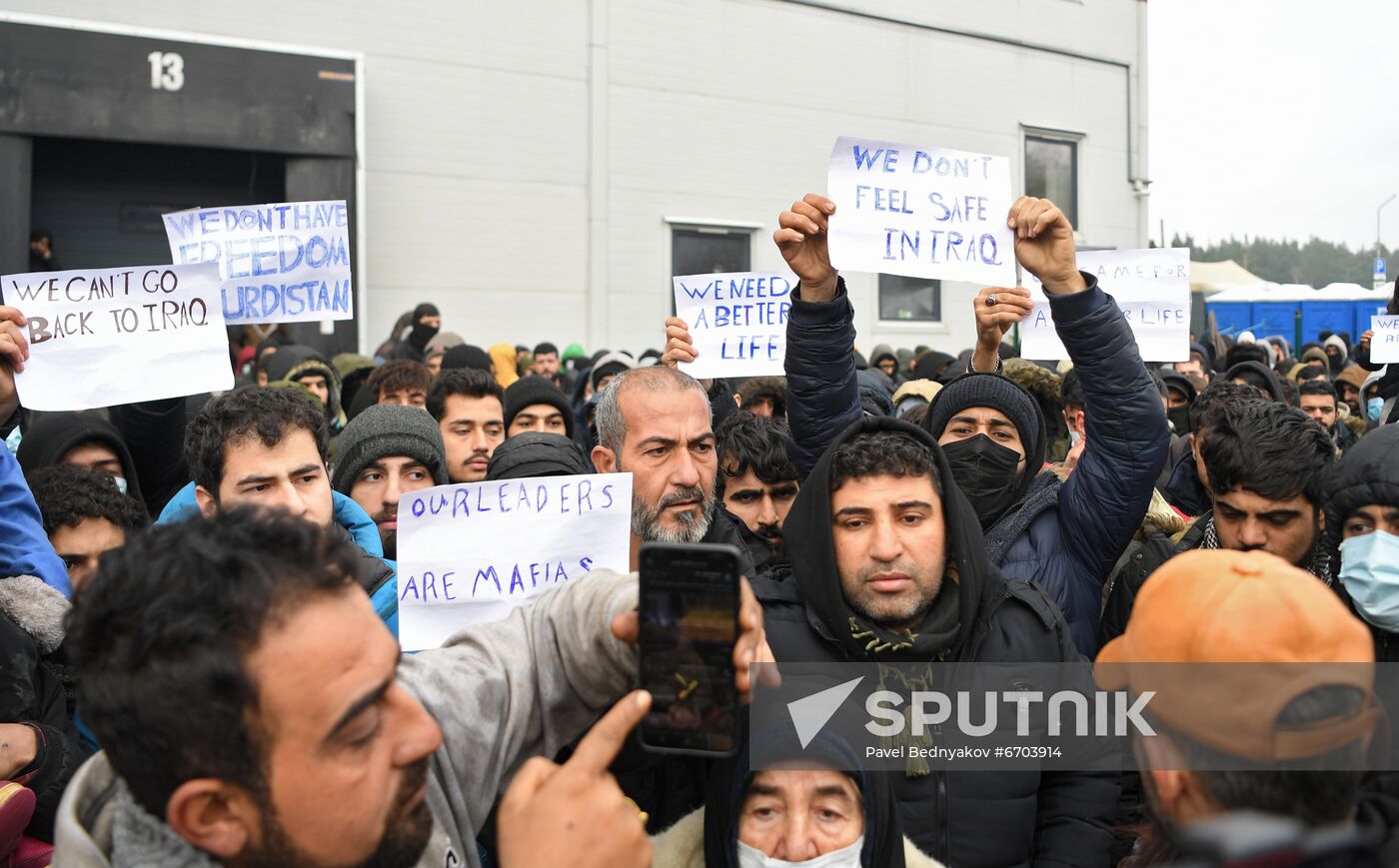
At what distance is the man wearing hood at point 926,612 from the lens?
8.01 ft

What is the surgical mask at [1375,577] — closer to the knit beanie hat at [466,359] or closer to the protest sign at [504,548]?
the protest sign at [504,548]

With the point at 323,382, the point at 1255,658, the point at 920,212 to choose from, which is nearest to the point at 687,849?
the point at 1255,658

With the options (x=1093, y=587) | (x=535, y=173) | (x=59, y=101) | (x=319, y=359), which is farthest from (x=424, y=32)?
(x=1093, y=587)

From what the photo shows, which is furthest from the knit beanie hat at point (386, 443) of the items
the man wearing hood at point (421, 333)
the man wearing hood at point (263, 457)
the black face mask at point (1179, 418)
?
the man wearing hood at point (421, 333)

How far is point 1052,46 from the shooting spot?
63.5 ft

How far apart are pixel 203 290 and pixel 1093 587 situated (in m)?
3.43

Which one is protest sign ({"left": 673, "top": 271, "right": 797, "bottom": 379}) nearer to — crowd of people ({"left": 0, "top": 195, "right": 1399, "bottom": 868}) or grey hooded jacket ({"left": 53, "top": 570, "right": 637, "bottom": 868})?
crowd of people ({"left": 0, "top": 195, "right": 1399, "bottom": 868})

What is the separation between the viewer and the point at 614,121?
50.4 ft

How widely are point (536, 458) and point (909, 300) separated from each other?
48.8ft

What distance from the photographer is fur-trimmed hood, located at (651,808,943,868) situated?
2.21 metres

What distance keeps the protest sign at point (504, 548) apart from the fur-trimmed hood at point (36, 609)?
865 mm

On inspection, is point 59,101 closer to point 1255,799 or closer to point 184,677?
point 184,677

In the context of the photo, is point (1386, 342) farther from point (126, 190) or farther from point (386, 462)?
point (126, 190)

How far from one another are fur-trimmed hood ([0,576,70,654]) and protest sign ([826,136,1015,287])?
2.52 meters
